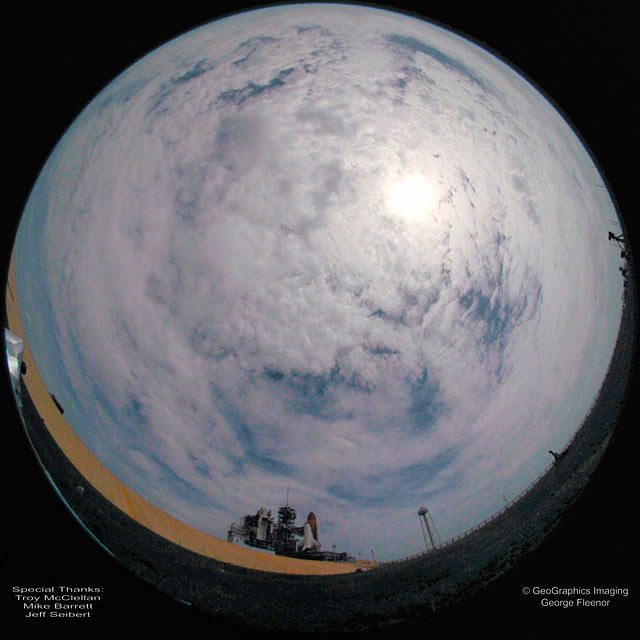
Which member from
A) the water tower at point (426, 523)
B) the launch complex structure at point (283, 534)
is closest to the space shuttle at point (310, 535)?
the launch complex structure at point (283, 534)

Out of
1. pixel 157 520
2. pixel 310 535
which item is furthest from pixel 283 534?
pixel 157 520

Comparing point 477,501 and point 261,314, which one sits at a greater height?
point 261,314

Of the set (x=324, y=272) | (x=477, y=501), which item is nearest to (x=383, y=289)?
(x=324, y=272)

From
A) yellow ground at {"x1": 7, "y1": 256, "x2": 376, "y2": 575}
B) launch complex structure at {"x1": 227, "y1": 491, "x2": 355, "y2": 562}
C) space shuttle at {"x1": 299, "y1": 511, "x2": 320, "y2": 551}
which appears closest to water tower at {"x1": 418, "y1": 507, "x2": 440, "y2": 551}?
yellow ground at {"x1": 7, "y1": 256, "x2": 376, "y2": 575}

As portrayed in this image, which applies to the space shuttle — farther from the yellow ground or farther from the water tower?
the water tower

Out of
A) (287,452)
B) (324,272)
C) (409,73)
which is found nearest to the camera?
(324,272)

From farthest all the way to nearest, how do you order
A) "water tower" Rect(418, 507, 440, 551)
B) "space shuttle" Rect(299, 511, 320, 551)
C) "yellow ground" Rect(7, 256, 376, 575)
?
1. "yellow ground" Rect(7, 256, 376, 575)
2. "water tower" Rect(418, 507, 440, 551)
3. "space shuttle" Rect(299, 511, 320, 551)

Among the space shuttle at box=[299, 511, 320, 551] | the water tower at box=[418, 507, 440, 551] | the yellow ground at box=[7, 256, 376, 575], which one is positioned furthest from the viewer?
the yellow ground at box=[7, 256, 376, 575]

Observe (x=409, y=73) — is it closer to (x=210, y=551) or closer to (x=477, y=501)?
(x=477, y=501)
